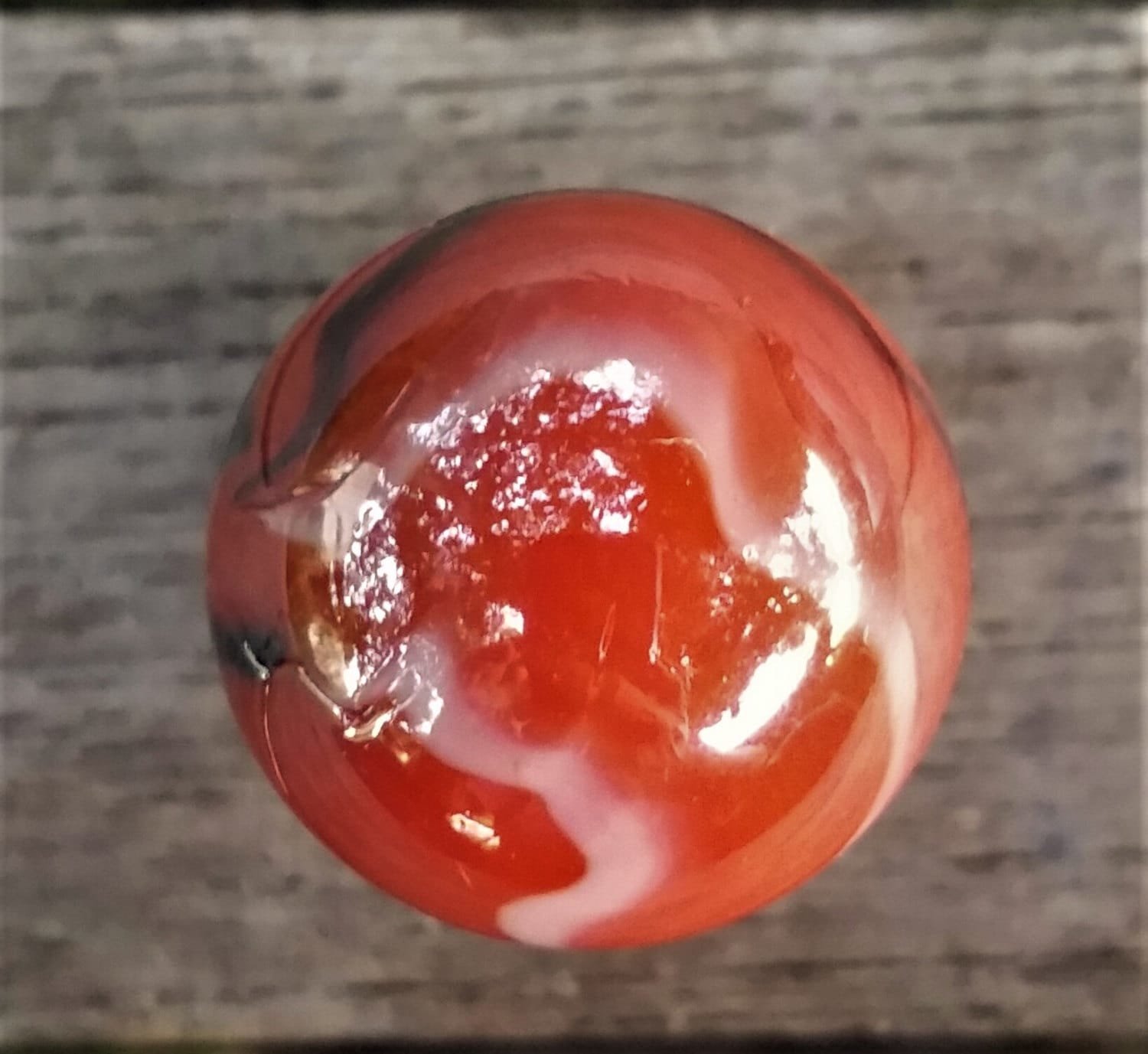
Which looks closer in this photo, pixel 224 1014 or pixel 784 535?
pixel 784 535

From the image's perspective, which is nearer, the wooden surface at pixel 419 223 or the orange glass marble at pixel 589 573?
the orange glass marble at pixel 589 573

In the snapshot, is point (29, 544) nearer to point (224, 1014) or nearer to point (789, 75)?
point (224, 1014)

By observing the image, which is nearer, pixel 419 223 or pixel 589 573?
pixel 589 573

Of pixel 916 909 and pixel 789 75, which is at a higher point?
pixel 789 75

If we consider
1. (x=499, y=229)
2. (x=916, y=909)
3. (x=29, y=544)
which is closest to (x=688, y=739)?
(x=499, y=229)

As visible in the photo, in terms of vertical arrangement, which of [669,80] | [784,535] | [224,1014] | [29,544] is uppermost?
[669,80]
